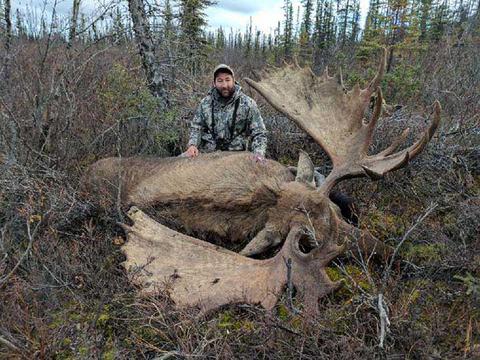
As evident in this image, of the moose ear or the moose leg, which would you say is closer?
the moose leg

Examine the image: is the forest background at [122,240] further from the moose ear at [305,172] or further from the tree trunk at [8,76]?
the moose ear at [305,172]

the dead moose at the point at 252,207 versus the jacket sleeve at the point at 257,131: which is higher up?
the jacket sleeve at the point at 257,131

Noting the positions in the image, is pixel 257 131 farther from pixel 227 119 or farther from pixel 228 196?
pixel 228 196

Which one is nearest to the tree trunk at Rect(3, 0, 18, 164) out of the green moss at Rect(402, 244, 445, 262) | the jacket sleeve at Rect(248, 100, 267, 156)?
the jacket sleeve at Rect(248, 100, 267, 156)

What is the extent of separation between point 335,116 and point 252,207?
5.03 ft

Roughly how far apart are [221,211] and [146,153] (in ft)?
6.87

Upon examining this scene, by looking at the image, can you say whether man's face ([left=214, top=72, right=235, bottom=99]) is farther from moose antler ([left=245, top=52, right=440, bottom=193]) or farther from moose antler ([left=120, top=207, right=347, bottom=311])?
moose antler ([left=120, top=207, right=347, bottom=311])

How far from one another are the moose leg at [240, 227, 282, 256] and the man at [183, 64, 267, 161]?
5.81 feet

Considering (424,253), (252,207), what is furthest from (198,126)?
(424,253)

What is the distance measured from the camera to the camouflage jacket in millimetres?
4543

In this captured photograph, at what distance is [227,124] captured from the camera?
4625 mm

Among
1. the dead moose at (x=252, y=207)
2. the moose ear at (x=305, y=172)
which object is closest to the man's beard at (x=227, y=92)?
the dead moose at (x=252, y=207)

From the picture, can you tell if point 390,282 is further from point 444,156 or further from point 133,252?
point 444,156

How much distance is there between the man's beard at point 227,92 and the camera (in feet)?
14.7
